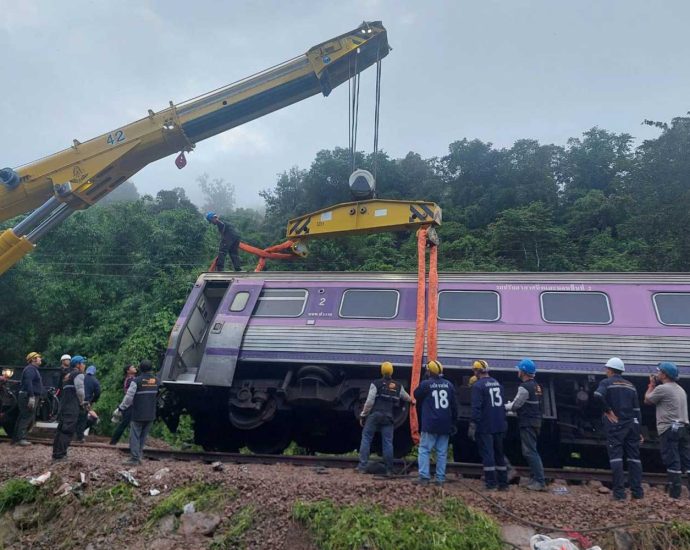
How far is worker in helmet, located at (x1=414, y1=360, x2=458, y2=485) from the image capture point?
24.7 feet

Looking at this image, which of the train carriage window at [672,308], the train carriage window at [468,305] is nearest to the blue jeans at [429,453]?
the train carriage window at [468,305]

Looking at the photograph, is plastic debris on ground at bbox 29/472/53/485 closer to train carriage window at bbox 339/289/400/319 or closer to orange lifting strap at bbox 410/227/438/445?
train carriage window at bbox 339/289/400/319

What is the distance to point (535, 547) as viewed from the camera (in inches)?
222

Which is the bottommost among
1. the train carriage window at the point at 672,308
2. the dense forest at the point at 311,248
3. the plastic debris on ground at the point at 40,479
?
the plastic debris on ground at the point at 40,479

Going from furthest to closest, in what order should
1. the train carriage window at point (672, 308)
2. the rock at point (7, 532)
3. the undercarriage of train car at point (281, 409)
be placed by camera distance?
1. the undercarriage of train car at point (281, 409)
2. the train carriage window at point (672, 308)
3. the rock at point (7, 532)

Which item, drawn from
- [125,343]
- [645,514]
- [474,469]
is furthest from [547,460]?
[125,343]

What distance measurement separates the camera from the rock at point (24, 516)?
23.7 feet

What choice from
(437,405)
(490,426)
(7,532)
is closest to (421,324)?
(437,405)

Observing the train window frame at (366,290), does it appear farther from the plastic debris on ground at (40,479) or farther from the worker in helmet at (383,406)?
the plastic debris on ground at (40,479)

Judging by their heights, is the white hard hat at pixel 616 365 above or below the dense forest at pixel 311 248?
below

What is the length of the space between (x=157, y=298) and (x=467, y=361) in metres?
15.3

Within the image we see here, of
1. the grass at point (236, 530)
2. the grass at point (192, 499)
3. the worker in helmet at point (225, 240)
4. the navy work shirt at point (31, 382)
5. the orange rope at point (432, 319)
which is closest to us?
the grass at point (236, 530)

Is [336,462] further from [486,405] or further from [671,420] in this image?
[671,420]

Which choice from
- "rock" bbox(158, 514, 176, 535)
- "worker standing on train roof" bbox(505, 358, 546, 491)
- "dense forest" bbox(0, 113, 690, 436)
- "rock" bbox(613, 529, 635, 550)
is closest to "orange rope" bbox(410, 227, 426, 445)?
"worker standing on train roof" bbox(505, 358, 546, 491)
